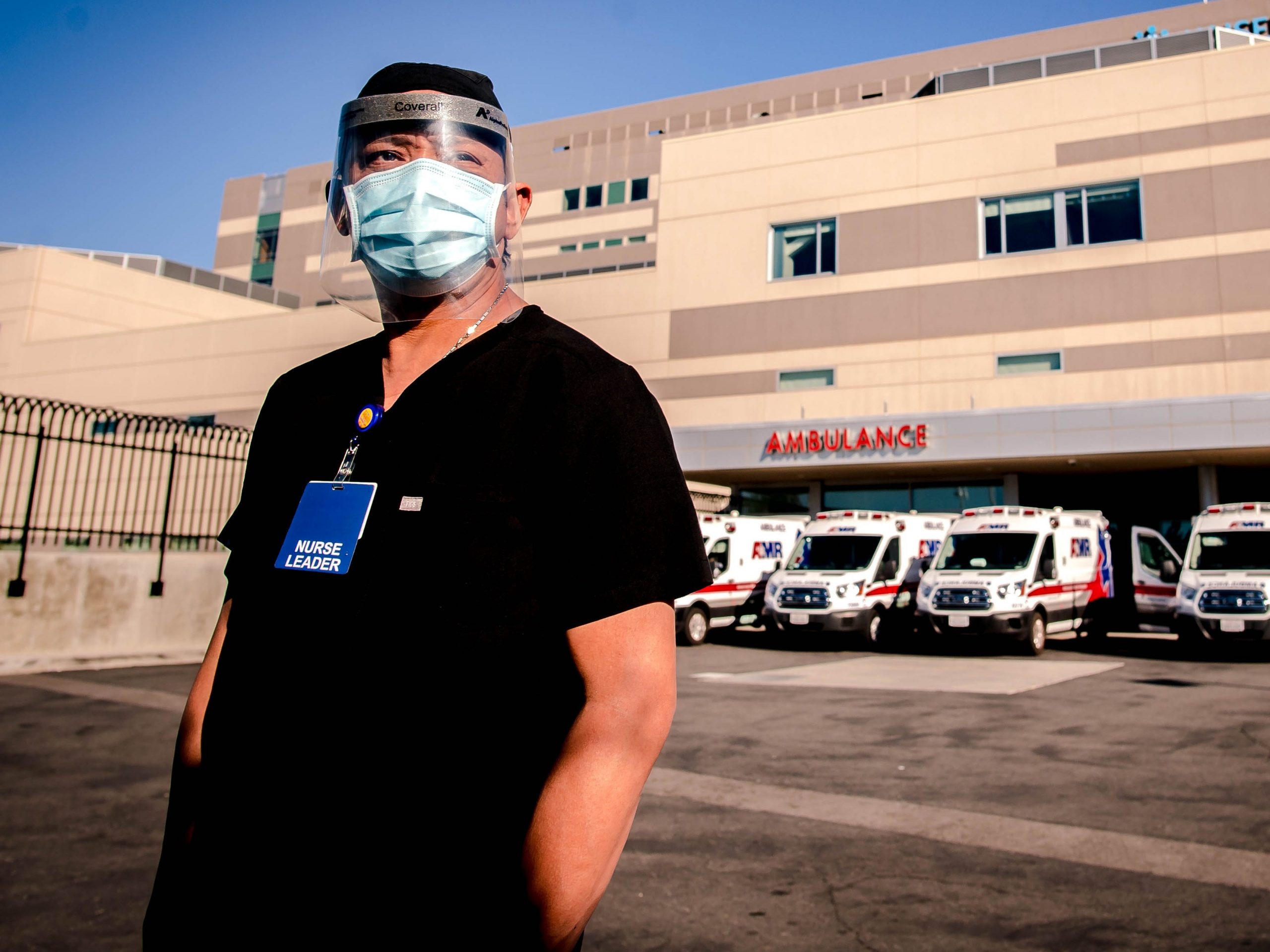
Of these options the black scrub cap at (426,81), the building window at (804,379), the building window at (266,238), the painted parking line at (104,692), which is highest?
the building window at (266,238)

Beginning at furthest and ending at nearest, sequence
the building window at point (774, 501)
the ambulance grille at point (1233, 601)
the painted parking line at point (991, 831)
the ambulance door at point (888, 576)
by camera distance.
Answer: the building window at point (774, 501) < the ambulance door at point (888, 576) < the ambulance grille at point (1233, 601) < the painted parking line at point (991, 831)

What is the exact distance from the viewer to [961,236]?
25.5 m

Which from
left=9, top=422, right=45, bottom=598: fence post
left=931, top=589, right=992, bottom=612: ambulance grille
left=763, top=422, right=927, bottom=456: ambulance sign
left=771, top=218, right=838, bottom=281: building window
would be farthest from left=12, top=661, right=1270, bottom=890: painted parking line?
left=771, top=218, right=838, bottom=281: building window

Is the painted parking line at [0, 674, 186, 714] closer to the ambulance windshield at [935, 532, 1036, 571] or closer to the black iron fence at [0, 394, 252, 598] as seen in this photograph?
the black iron fence at [0, 394, 252, 598]

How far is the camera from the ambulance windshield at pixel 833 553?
58.4 feet

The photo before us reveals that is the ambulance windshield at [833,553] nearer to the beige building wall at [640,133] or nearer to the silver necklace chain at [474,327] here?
the silver necklace chain at [474,327]

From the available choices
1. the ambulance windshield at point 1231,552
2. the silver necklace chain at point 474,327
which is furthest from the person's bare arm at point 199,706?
the ambulance windshield at point 1231,552

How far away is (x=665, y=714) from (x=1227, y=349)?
25477 millimetres

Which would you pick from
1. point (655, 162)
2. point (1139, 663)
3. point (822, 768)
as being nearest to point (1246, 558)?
point (1139, 663)

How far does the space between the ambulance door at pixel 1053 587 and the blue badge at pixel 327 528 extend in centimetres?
1625

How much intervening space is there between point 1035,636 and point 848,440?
987 cm

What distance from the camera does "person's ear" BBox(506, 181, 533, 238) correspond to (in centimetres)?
177

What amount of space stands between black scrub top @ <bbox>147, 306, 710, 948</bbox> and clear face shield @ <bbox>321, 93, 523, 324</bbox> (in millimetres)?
343

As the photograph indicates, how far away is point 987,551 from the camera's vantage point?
1681 cm
